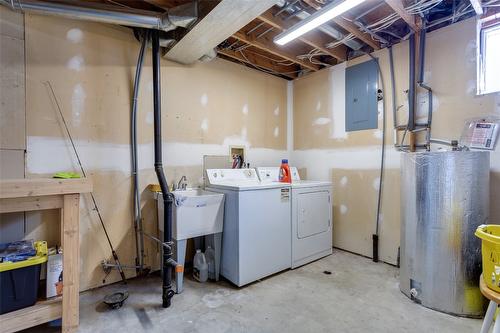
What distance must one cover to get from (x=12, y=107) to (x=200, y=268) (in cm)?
210

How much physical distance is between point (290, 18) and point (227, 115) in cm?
133

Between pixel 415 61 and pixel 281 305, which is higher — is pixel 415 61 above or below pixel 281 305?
above

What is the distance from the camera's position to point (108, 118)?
7.91 feet

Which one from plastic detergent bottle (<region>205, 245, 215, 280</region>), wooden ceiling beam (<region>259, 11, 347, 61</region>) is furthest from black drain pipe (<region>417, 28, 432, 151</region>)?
plastic detergent bottle (<region>205, 245, 215, 280</region>)

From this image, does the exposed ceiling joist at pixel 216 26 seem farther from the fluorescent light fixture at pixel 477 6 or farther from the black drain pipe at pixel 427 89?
the black drain pipe at pixel 427 89

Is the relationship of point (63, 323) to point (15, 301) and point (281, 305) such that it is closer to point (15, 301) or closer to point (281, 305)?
point (15, 301)

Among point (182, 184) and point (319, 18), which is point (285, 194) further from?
point (319, 18)

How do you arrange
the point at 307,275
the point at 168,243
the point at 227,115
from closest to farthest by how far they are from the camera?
the point at 168,243 → the point at 307,275 → the point at 227,115

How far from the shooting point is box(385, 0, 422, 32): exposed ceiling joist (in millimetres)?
2085

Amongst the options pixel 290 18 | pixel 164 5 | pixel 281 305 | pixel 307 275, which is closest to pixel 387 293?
pixel 307 275

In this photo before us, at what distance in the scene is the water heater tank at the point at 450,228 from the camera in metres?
1.88

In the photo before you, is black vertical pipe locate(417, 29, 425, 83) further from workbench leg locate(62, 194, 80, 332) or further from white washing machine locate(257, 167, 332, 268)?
workbench leg locate(62, 194, 80, 332)

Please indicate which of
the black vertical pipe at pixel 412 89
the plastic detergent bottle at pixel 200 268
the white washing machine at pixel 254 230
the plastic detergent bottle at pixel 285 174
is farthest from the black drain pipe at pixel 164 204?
the black vertical pipe at pixel 412 89

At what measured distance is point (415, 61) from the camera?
8.64 feet
